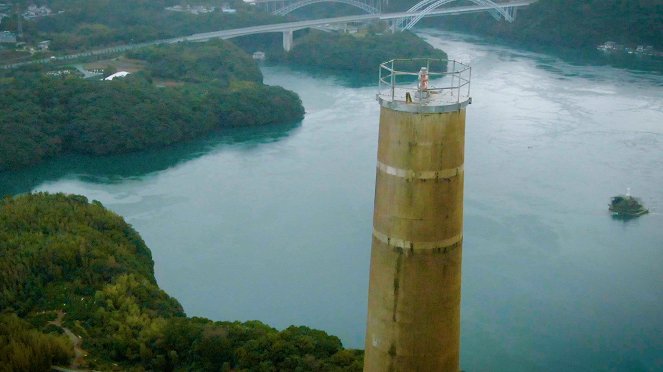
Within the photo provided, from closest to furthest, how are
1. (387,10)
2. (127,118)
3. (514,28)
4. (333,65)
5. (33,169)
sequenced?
(33,169) < (127,118) < (333,65) < (514,28) < (387,10)

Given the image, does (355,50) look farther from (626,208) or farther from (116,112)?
(626,208)

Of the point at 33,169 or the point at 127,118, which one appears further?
the point at 127,118

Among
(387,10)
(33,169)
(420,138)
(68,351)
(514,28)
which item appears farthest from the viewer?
(387,10)

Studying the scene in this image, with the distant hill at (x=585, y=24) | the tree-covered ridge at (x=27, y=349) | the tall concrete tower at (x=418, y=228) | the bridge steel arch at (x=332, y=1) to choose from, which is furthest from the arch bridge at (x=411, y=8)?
the tall concrete tower at (x=418, y=228)

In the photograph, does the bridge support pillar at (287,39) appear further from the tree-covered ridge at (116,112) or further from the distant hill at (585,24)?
the distant hill at (585,24)

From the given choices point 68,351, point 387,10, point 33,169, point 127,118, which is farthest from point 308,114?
point 387,10

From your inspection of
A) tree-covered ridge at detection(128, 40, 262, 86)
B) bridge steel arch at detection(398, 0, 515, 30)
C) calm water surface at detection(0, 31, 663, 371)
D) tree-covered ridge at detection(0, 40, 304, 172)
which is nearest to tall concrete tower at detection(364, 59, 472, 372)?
calm water surface at detection(0, 31, 663, 371)

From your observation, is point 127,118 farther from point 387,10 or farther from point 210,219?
point 387,10
